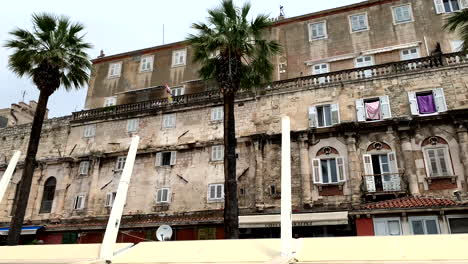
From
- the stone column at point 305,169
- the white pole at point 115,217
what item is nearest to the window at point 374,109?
the stone column at point 305,169

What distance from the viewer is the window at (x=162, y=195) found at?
23078 millimetres

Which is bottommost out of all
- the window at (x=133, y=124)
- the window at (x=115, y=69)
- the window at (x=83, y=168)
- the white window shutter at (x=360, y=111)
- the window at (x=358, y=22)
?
the window at (x=83, y=168)

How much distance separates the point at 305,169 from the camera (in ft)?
67.6

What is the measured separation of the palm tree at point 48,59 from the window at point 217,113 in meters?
8.10

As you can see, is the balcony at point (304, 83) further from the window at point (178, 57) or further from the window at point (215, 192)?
the window at point (215, 192)

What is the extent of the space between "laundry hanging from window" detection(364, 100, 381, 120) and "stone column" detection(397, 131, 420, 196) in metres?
1.70

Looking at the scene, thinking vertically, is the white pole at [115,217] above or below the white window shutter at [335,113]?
below

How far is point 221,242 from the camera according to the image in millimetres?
6645

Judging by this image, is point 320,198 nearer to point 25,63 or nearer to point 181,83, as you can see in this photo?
point 181,83

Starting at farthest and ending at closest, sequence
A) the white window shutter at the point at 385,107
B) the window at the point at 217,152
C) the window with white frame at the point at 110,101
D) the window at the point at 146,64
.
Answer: the window at the point at 146,64 → the window with white frame at the point at 110,101 → the window at the point at 217,152 → the white window shutter at the point at 385,107

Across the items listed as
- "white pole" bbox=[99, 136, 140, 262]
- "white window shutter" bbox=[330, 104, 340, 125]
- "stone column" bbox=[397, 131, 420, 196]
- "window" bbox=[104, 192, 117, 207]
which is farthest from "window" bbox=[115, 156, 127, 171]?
"stone column" bbox=[397, 131, 420, 196]

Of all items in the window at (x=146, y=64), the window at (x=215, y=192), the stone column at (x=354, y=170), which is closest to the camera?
the stone column at (x=354, y=170)

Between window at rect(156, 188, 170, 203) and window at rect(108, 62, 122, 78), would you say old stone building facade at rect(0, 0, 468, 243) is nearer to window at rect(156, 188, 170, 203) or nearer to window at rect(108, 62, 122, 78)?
window at rect(156, 188, 170, 203)

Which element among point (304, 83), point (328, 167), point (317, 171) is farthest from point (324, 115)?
point (317, 171)
